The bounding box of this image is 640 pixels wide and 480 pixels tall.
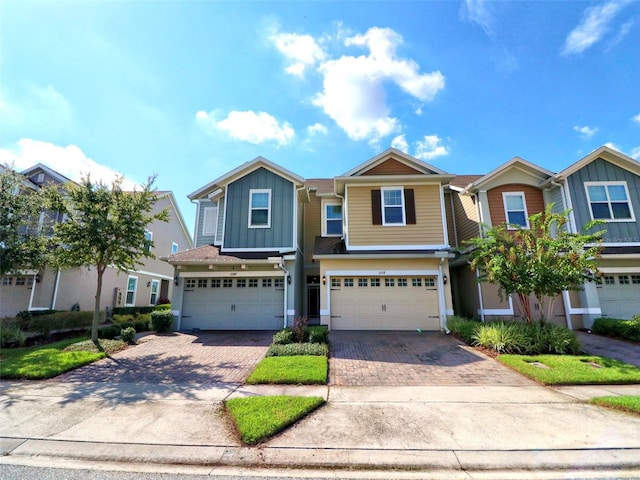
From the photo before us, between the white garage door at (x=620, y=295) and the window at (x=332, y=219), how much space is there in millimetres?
11493

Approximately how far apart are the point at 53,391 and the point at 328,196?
12616mm

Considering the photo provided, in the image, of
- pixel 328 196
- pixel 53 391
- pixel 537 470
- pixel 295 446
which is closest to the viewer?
pixel 537 470

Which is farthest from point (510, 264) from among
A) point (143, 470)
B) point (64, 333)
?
point (64, 333)

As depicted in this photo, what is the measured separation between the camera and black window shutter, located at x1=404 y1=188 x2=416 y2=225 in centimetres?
1292

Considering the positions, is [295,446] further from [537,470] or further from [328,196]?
[328,196]

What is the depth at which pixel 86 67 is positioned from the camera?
8.52 m

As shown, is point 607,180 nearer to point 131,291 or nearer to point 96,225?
point 96,225

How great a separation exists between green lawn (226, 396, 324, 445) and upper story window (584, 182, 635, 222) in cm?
1489

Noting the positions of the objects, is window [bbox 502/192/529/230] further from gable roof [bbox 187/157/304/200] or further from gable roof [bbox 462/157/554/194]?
gable roof [bbox 187/157/304/200]

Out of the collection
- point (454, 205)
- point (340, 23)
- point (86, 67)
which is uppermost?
point (340, 23)

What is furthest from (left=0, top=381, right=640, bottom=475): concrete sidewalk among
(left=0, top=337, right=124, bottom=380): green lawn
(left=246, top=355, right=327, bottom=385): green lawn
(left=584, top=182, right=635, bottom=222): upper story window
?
(left=584, top=182, right=635, bottom=222): upper story window

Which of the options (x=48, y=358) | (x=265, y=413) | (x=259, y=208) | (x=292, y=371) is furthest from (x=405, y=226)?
(x=48, y=358)

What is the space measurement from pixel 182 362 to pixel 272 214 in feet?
23.5

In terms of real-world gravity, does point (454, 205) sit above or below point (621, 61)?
below
